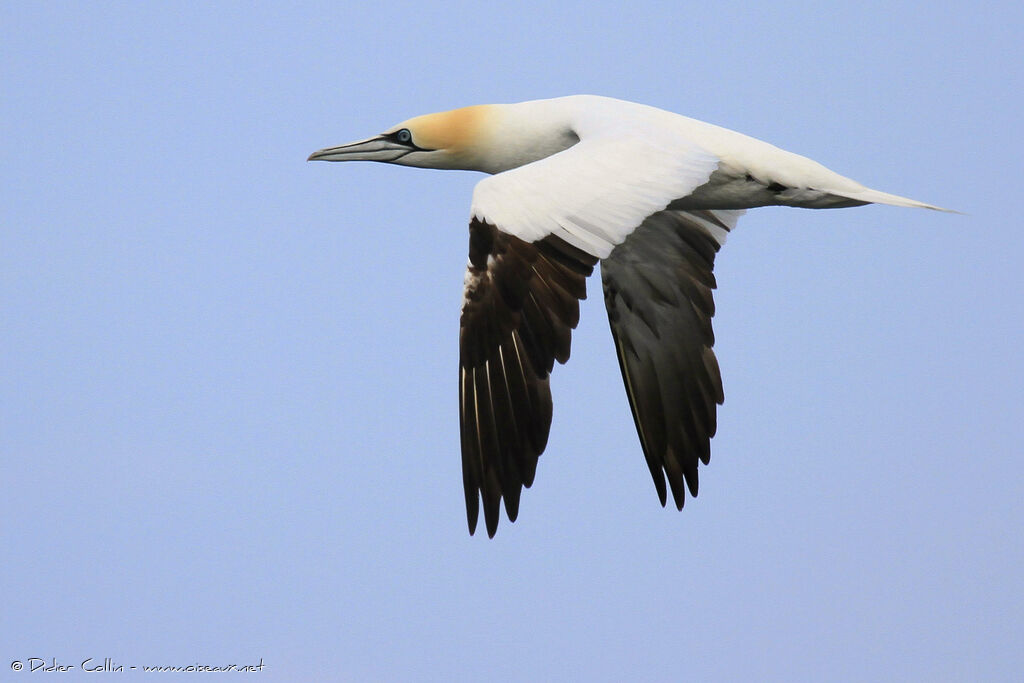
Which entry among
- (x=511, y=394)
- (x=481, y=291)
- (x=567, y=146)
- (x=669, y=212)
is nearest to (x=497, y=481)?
(x=511, y=394)

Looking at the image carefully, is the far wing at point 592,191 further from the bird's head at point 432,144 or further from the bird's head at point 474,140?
the bird's head at point 432,144

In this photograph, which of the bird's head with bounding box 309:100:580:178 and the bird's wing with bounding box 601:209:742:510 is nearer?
the bird's head with bounding box 309:100:580:178

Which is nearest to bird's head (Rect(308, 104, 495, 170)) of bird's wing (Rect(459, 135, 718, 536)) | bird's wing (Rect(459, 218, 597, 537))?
bird's wing (Rect(459, 135, 718, 536))

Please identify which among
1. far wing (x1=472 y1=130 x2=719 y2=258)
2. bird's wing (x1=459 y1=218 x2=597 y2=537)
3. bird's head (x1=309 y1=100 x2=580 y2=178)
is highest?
bird's head (x1=309 y1=100 x2=580 y2=178)

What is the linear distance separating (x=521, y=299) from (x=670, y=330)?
10.3 feet

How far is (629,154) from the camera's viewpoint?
8.35 metres

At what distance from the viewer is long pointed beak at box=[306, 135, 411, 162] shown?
10195mm

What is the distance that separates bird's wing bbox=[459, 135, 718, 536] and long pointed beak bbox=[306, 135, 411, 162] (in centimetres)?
236

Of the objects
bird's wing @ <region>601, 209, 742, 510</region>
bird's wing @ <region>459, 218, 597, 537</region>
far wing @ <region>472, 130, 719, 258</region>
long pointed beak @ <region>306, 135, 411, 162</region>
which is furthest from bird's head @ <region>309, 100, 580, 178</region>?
bird's wing @ <region>459, 218, 597, 537</region>

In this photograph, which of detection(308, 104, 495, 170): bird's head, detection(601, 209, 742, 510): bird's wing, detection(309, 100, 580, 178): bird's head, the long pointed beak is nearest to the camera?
detection(309, 100, 580, 178): bird's head

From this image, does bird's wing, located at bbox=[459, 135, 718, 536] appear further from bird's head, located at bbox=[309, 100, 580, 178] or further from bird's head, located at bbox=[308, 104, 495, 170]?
bird's head, located at bbox=[308, 104, 495, 170]

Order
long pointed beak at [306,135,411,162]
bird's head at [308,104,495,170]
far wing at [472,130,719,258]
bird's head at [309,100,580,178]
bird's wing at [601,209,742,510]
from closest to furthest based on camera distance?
far wing at [472,130,719,258], bird's head at [309,100,580,178], bird's head at [308,104,495,170], long pointed beak at [306,135,411,162], bird's wing at [601,209,742,510]

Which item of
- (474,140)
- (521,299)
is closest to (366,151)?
(474,140)

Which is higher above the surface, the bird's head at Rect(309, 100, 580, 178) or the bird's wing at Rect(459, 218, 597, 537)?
the bird's head at Rect(309, 100, 580, 178)
